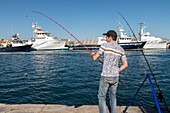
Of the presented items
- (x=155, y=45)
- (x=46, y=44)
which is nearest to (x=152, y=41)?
(x=155, y=45)

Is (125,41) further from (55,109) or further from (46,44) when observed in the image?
(55,109)

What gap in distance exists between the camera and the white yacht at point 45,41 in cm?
9844

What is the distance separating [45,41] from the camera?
98.4 metres

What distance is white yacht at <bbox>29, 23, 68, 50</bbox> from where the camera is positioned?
323 feet

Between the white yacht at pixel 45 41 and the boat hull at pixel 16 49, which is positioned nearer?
the boat hull at pixel 16 49

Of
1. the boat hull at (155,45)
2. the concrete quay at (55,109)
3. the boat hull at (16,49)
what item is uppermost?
the boat hull at (155,45)

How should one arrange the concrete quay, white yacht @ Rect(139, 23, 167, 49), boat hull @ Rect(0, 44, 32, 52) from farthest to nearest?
1. white yacht @ Rect(139, 23, 167, 49)
2. boat hull @ Rect(0, 44, 32, 52)
3. the concrete quay

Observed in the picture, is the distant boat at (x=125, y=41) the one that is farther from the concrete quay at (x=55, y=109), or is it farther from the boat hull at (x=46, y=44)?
the concrete quay at (x=55, y=109)

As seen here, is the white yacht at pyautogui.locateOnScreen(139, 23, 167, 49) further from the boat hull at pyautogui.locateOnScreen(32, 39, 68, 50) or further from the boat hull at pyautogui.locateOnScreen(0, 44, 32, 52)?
the boat hull at pyautogui.locateOnScreen(0, 44, 32, 52)

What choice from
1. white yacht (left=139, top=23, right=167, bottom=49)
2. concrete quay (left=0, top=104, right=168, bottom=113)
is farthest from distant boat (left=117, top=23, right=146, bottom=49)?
concrete quay (left=0, top=104, right=168, bottom=113)

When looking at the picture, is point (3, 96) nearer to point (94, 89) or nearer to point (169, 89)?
point (94, 89)

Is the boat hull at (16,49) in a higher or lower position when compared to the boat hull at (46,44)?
lower

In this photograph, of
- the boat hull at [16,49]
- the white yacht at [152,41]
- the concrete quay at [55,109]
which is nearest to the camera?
the concrete quay at [55,109]

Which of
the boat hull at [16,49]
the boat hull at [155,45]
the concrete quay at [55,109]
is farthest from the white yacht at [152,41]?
the concrete quay at [55,109]
